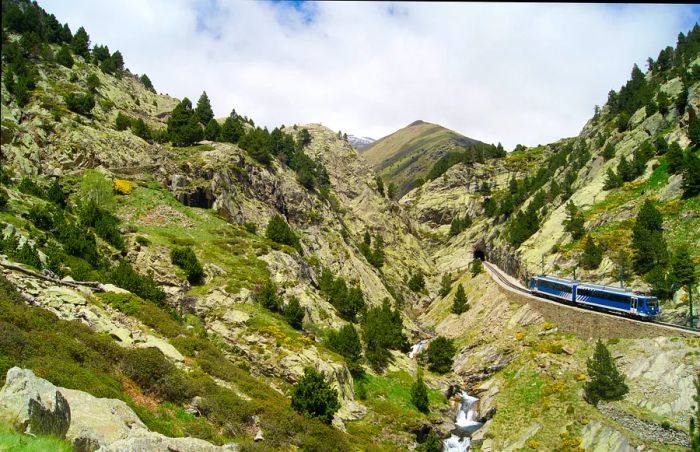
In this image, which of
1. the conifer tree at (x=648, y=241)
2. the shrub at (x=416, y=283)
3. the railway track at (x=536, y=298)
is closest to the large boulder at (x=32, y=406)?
the railway track at (x=536, y=298)

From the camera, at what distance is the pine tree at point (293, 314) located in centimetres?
4970

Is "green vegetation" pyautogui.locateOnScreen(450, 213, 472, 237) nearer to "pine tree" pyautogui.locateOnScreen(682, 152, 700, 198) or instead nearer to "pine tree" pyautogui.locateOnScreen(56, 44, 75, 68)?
"pine tree" pyautogui.locateOnScreen(682, 152, 700, 198)

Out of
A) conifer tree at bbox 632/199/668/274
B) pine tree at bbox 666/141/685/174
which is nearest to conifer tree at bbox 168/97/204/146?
conifer tree at bbox 632/199/668/274

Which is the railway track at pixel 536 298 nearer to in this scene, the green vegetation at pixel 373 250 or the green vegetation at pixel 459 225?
the green vegetation at pixel 373 250

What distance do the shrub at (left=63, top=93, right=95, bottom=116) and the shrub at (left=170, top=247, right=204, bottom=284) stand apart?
1590 inches

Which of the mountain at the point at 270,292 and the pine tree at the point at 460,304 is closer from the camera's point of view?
the mountain at the point at 270,292

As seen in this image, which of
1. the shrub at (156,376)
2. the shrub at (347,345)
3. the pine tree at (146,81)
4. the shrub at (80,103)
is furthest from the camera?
the pine tree at (146,81)

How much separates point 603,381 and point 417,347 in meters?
35.8

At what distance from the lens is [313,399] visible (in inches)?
1330

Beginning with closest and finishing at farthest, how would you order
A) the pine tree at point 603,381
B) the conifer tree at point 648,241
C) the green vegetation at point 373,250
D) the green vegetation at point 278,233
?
the pine tree at point 603,381
the conifer tree at point 648,241
the green vegetation at point 278,233
the green vegetation at point 373,250

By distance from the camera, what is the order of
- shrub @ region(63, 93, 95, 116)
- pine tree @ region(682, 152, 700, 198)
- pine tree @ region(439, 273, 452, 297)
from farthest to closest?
pine tree @ region(439, 273, 452, 297) < shrub @ region(63, 93, 95, 116) < pine tree @ region(682, 152, 700, 198)

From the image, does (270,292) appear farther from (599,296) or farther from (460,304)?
(460,304)

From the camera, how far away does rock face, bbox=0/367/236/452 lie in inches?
518

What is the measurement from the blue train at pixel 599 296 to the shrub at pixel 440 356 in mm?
18507
